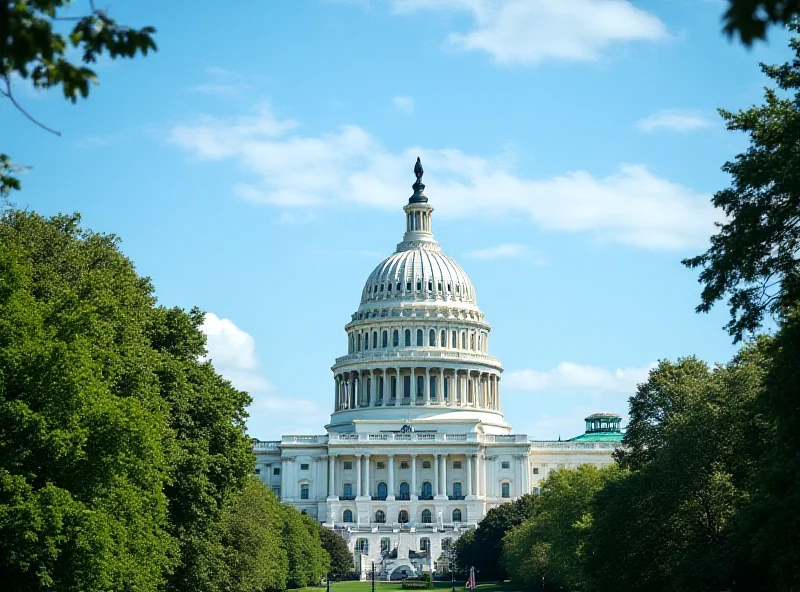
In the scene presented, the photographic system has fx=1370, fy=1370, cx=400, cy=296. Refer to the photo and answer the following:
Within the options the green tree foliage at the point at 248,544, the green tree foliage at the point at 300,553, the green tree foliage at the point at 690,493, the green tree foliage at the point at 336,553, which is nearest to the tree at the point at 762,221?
the green tree foliage at the point at 690,493

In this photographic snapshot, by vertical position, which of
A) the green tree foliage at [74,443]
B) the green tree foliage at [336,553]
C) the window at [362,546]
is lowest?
the green tree foliage at [74,443]

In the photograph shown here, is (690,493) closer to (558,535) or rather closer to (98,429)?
(98,429)

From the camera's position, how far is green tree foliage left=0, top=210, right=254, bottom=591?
4497 cm

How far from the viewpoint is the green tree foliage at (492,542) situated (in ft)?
513

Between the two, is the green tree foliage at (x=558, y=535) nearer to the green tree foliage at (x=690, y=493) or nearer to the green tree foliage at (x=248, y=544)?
the green tree foliage at (x=690, y=493)

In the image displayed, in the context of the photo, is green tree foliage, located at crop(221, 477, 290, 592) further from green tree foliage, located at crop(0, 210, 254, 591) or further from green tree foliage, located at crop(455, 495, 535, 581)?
green tree foliage, located at crop(455, 495, 535, 581)

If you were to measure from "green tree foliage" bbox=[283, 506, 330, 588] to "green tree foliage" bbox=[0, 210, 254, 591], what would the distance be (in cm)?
5403

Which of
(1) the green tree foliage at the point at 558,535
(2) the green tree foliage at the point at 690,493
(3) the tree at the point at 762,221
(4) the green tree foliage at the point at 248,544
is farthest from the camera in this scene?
(1) the green tree foliage at the point at 558,535

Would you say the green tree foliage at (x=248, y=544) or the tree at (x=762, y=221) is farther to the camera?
the green tree foliage at (x=248, y=544)

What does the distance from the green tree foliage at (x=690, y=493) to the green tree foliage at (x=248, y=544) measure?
2207 cm

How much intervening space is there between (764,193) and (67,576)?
84.8 ft

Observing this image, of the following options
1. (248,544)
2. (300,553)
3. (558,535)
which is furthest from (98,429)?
(300,553)

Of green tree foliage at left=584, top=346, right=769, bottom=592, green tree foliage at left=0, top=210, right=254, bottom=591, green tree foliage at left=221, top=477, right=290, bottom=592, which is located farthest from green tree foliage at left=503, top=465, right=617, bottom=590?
green tree foliage at left=0, top=210, right=254, bottom=591

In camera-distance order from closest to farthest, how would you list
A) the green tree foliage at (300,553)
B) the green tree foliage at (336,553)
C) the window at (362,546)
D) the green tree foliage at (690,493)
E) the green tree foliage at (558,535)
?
the green tree foliage at (690,493) → the green tree foliage at (558,535) → the green tree foliage at (300,553) → the green tree foliage at (336,553) → the window at (362,546)
